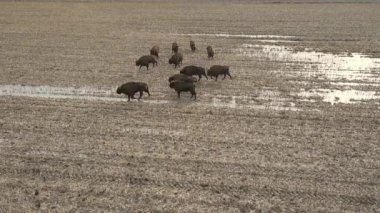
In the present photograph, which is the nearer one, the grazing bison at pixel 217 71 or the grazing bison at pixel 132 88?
the grazing bison at pixel 132 88

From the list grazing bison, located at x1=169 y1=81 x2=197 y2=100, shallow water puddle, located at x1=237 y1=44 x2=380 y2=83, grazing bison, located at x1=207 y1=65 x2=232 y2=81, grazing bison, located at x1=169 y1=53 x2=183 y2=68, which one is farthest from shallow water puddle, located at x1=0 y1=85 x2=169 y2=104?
shallow water puddle, located at x1=237 y1=44 x2=380 y2=83

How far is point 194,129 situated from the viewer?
457 inches

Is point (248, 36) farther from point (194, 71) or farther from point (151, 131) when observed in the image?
point (151, 131)

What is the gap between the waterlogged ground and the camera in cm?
866

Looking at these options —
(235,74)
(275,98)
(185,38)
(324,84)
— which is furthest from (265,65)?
(185,38)

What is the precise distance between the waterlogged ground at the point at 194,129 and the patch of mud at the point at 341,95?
0.06 m

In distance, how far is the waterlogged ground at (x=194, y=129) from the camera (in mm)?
8656

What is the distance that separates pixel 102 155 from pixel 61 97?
4628 millimetres

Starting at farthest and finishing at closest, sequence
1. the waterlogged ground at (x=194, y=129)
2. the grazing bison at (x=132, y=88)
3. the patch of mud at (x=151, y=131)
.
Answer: the grazing bison at (x=132, y=88), the patch of mud at (x=151, y=131), the waterlogged ground at (x=194, y=129)

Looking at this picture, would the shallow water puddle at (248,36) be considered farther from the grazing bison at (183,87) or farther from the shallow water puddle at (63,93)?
the shallow water puddle at (63,93)

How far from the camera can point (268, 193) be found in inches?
341

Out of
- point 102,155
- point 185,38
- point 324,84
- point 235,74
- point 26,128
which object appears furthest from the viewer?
point 185,38

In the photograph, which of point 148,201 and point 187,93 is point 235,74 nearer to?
point 187,93

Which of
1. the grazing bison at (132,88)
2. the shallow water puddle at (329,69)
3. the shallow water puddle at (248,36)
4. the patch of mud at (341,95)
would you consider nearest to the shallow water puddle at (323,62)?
the shallow water puddle at (329,69)
